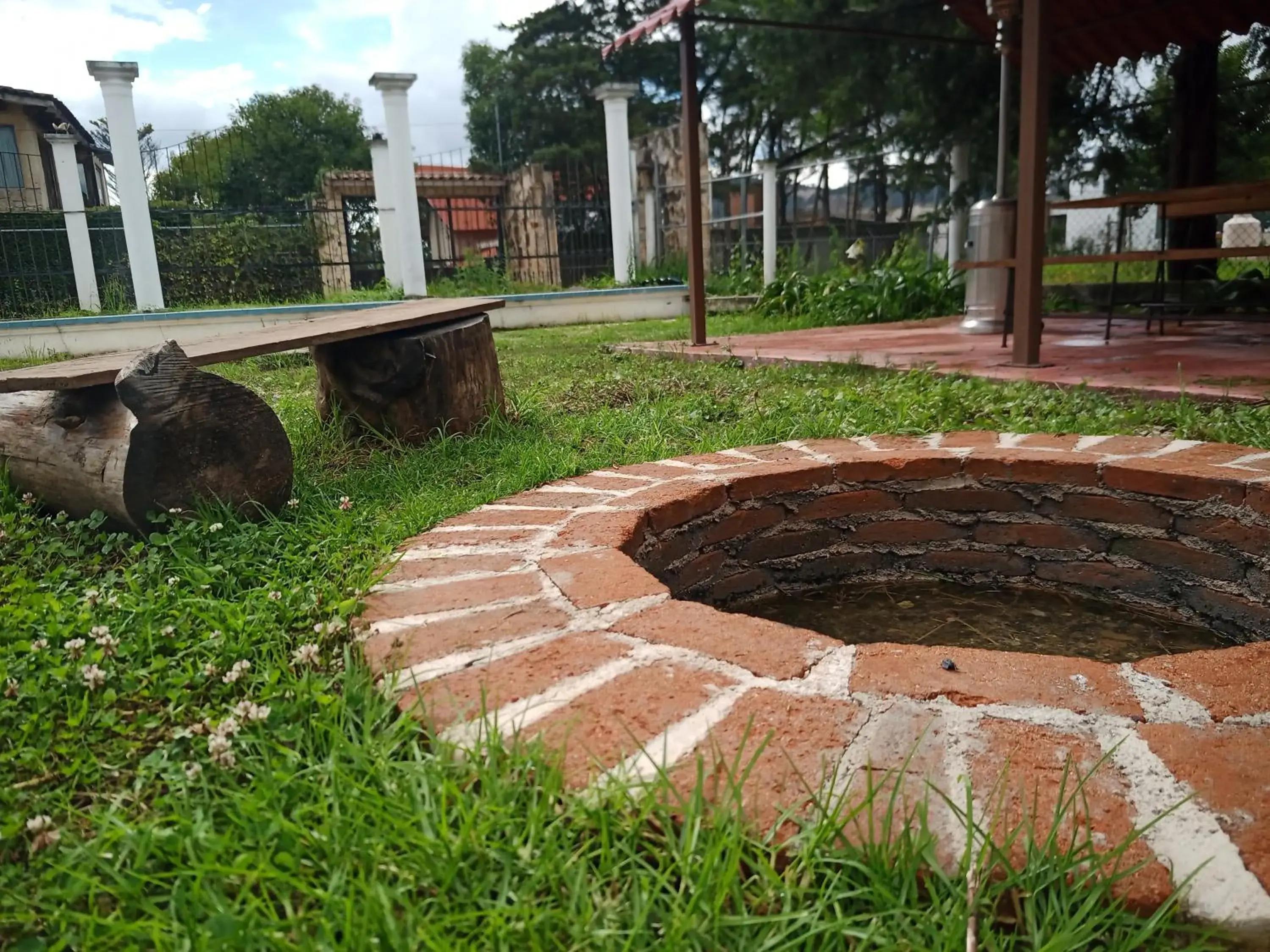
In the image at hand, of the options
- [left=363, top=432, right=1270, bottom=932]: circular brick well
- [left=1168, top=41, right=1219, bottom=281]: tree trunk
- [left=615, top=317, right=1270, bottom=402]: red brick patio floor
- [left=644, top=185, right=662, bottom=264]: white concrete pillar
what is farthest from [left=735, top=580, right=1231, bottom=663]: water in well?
[left=644, top=185, right=662, bottom=264]: white concrete pillar

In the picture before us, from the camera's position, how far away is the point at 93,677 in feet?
4.64

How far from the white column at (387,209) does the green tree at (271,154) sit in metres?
1.68

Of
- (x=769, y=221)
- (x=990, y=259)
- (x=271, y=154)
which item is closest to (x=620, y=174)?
(x=769, y=221)

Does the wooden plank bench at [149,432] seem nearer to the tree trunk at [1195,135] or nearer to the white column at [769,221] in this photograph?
the tree trunk at [1195,135]

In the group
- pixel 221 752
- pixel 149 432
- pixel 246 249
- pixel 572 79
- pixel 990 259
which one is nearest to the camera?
Answer: pixel 221 752

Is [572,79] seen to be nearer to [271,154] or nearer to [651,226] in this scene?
[271,154]

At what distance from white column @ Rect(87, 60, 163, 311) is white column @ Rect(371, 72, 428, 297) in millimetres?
2656

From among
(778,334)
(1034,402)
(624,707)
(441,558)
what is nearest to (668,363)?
(778,334)

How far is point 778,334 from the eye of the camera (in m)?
6.92

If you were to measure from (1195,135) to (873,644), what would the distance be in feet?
25.7

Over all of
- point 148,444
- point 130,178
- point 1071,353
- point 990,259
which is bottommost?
point 1071,353

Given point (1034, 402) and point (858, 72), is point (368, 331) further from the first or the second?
point (858, 72)

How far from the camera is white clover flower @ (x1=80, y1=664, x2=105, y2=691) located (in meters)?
1.42

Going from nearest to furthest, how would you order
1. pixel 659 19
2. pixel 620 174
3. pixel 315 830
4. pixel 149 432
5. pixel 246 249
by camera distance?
pixel 315 830 < pixel 149 432 < pixel 659 19 < pixel 620 174 < pixel 246 249
